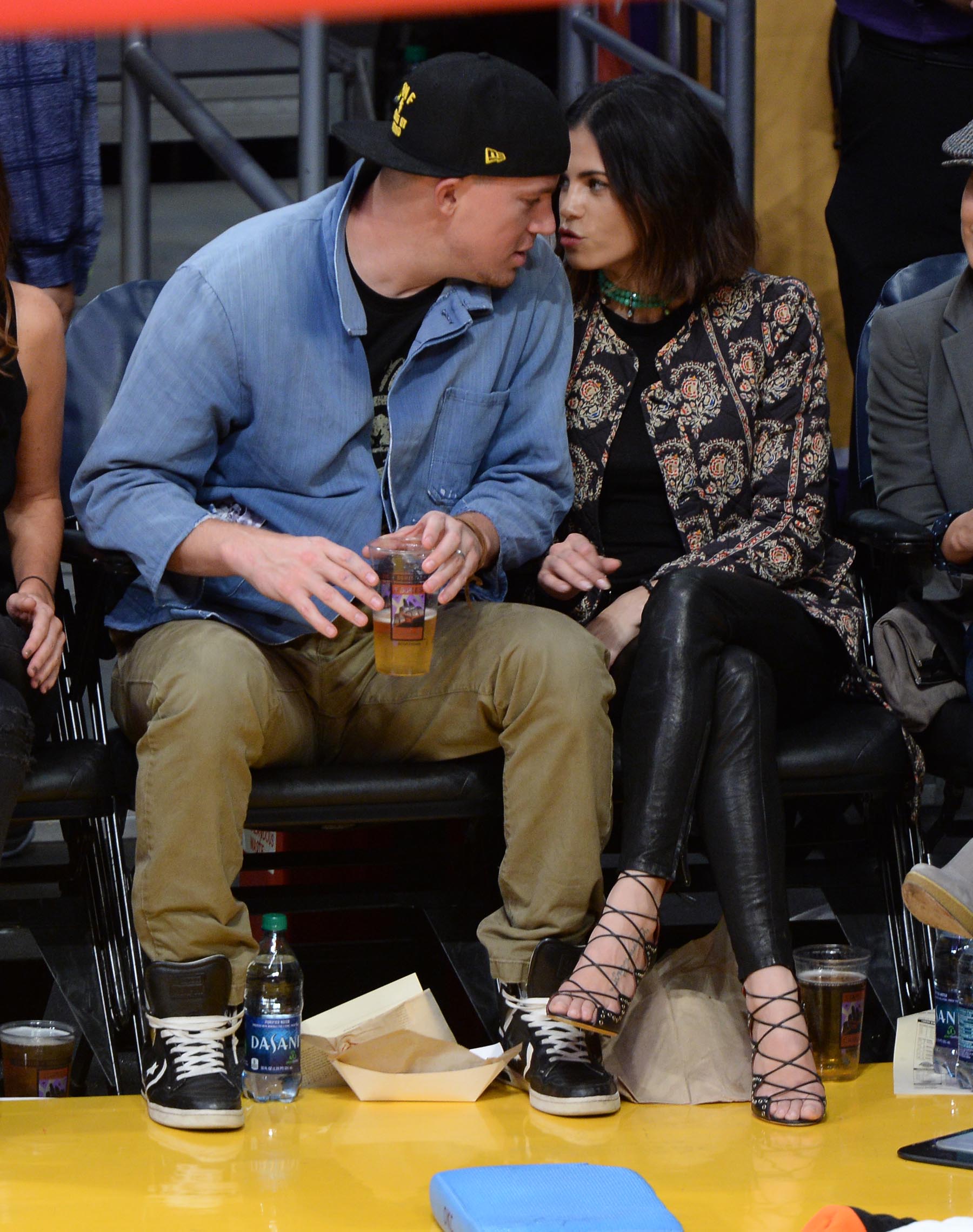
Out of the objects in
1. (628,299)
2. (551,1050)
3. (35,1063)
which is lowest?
(35,1063)

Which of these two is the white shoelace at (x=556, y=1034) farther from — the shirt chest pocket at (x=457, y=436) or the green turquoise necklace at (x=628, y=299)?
the green turquoise necklace at (x=628, y=299)

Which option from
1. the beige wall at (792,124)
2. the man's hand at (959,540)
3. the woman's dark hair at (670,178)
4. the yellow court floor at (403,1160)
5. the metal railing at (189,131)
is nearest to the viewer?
the yellow court floor at (403,1160)

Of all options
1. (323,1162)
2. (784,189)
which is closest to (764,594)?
(323,1162)

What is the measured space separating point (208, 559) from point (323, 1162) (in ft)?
2.62

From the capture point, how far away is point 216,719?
212 cm

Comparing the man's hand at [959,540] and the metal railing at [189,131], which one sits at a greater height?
the metal railing at [189,131]

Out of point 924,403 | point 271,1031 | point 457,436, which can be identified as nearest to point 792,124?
point 924,403

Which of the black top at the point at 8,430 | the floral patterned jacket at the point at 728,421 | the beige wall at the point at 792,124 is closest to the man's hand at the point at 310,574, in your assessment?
the black top at the point at 8,430

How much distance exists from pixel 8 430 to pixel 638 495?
996mm

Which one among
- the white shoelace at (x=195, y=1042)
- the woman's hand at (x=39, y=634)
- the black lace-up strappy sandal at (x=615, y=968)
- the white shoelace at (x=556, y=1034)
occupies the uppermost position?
the woman's hand at (x=39, y=634)

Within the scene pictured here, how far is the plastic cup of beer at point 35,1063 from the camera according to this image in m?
2.26

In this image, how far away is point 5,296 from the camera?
2.38 meters

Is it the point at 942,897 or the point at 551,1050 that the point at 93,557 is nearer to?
the point at 551,1050

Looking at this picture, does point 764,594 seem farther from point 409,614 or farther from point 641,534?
point 409,614
